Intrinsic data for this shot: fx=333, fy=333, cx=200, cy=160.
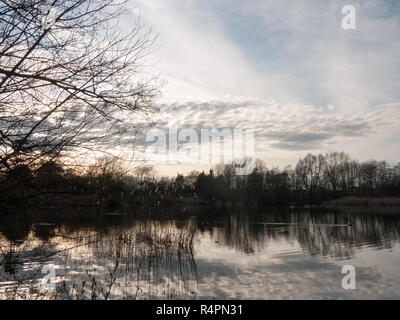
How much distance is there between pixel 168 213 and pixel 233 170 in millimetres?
75117

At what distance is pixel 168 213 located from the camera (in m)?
15.6

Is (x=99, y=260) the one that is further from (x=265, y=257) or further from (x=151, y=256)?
(x=265, y=257)

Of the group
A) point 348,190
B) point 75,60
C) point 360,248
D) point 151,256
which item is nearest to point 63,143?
point 75,60

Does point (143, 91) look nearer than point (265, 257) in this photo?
Yes
